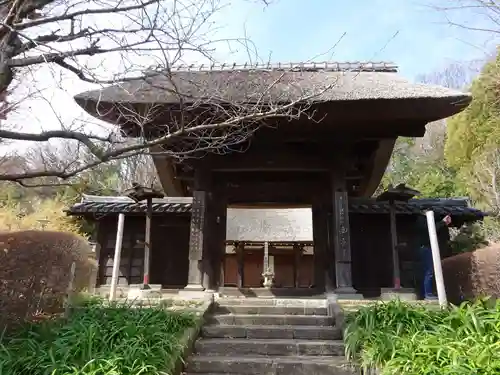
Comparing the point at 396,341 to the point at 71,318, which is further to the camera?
the point at 71,318

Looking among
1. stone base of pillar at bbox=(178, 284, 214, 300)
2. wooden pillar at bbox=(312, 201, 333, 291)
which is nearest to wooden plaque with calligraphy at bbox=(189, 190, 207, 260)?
stone base of pillar at bbox=(178, 284, 214, 300)

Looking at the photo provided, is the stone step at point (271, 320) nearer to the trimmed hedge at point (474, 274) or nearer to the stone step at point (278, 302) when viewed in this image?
the stone step at point (278, 302)

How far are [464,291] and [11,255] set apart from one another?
20.5 ft

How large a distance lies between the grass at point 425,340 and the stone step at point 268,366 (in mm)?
232

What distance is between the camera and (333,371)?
4094 millimetres

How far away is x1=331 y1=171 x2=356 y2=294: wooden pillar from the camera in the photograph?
7.16 meters

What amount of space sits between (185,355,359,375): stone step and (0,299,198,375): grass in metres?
0.33

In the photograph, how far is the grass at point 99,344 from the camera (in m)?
3.45

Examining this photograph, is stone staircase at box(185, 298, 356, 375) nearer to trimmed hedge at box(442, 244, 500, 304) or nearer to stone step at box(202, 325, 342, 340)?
stone step at box(202, 325, 342, 340)

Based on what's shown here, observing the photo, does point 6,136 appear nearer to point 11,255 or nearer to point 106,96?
point 11,255

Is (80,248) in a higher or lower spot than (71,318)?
higher

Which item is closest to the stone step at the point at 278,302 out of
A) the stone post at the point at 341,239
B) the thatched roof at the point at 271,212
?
the stone post at the point at 341,239

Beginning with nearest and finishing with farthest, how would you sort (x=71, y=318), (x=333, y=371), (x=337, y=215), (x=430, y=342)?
(x=430, y=342) < (x=333, y=371) < (x=71, y=318) < (x=337, y=215)

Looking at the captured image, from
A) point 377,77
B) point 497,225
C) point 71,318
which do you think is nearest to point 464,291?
point 377,77
